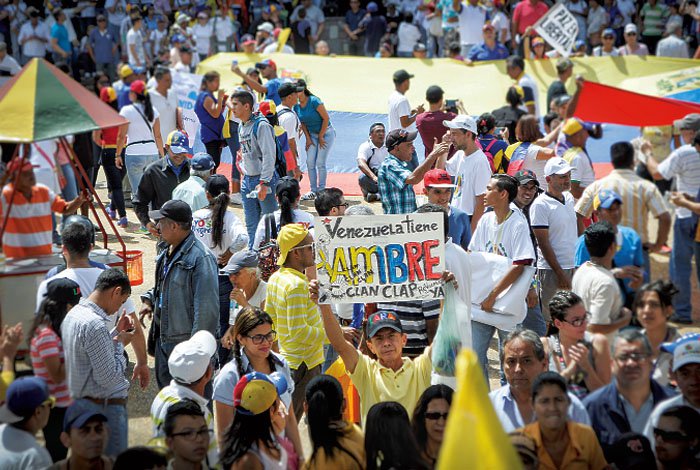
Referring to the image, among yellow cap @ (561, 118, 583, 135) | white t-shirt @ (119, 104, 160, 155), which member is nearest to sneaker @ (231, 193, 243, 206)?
white t-shirt @ (119, 104, 160, 155)

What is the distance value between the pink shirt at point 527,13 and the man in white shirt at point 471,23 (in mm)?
644

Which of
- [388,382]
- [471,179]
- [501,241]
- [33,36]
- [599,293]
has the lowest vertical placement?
[33,36]

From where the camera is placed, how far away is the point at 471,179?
28.3 ft

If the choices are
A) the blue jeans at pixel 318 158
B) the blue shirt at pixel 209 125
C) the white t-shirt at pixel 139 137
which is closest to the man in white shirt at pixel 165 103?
the blue shirt at pixel 209 125

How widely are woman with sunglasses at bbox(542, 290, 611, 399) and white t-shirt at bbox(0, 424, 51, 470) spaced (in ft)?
8.68

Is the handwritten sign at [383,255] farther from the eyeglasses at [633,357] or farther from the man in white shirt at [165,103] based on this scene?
the man in white shirt at [165,103]

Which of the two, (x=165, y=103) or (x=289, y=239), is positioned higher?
(x=289, y=239)

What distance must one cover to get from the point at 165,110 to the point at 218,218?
17.6 feet

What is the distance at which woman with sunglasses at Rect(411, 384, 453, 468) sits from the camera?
475 cm

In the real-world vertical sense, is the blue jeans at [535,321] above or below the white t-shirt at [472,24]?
below

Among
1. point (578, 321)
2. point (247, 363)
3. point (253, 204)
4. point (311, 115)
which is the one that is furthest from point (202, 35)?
point (578, 321)

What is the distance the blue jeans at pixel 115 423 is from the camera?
504cm

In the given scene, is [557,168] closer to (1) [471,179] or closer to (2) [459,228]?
(2) [459,228]

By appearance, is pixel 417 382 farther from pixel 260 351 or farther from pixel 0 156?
pixel 0 156
